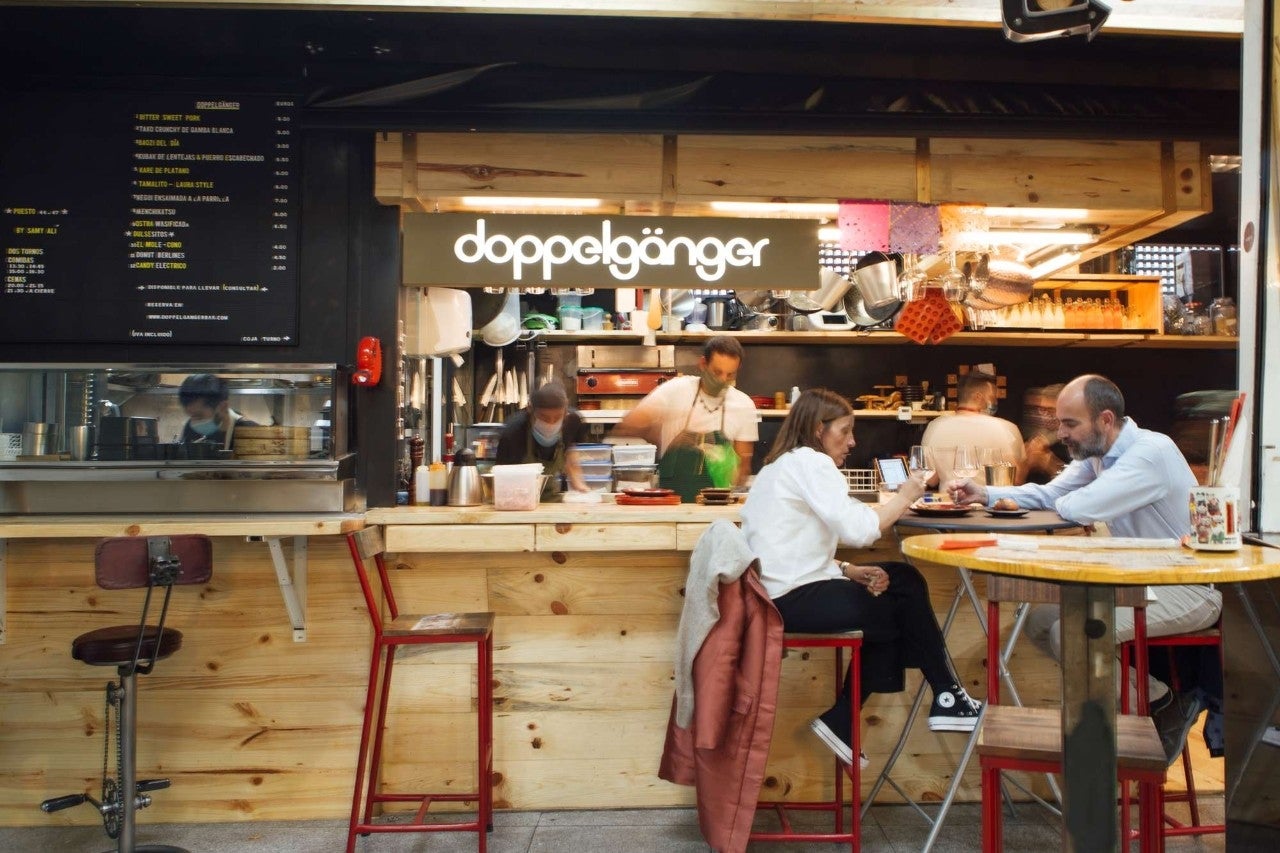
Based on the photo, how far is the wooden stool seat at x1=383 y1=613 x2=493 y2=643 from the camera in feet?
9.50

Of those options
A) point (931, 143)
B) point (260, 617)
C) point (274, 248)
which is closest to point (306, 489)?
point (260, 617)

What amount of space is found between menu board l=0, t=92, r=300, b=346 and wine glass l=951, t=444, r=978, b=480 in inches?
104

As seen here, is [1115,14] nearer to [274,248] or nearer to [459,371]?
[274,248]

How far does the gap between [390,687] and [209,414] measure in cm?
121

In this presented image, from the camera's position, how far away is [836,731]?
2.97 meters

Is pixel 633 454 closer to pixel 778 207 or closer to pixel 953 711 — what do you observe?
pixel 778 207

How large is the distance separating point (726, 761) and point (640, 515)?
0.92 m

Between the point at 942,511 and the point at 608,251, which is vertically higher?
the point at 608,251

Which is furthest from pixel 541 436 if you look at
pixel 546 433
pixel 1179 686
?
pixel 1179 686

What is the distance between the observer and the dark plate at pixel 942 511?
10.2 ft

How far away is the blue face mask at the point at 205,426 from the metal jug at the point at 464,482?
2.86 ft

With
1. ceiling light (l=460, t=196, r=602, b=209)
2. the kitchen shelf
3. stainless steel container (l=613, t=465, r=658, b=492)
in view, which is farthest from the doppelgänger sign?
the kitchen shelf

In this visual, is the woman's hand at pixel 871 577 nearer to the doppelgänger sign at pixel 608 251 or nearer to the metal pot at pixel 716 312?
the doppelgänger sign at pixel 608 251

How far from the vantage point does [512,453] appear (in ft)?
16.4
